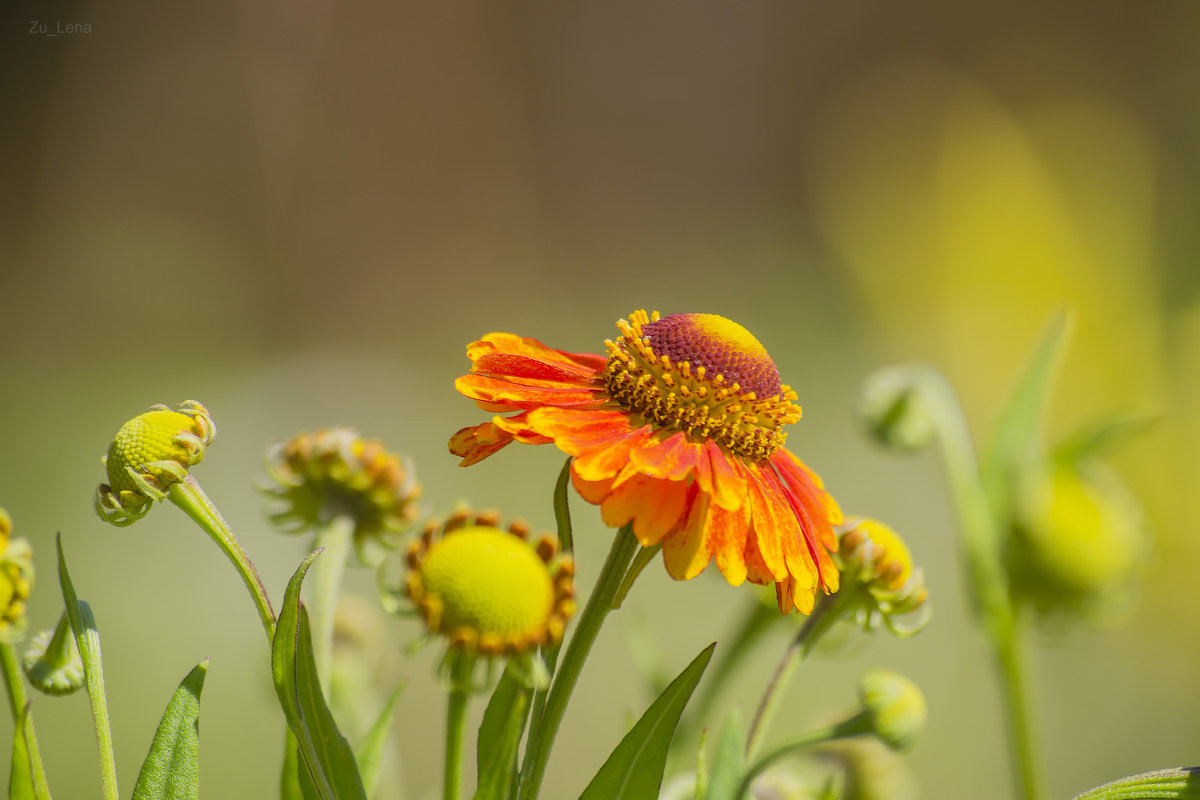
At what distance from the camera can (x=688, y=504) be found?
0.34 metres

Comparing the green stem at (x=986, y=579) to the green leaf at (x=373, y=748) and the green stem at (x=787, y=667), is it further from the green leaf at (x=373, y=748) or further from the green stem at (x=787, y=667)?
the green leaf at (x=373, y=748)

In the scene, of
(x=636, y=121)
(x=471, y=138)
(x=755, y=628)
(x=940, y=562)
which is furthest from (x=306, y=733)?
(x=636, y=121)

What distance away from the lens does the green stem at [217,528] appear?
34cm

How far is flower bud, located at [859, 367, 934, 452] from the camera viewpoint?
0.65 metres

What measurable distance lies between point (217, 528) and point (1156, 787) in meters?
0.35

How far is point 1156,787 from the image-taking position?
1.14 ft

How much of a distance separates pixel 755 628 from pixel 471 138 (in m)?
2.56

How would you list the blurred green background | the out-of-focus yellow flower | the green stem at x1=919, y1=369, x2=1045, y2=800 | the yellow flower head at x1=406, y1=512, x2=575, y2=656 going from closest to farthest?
1. the yellow flower head at x1=406, y1=512, x2=575, y2=656
2. the green stem at x1=919, y1=369, x2=1045, y2=800
3. the out-of-focus yellow flower
4. the blurred green background

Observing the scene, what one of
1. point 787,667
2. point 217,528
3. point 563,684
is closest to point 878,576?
point 787,667

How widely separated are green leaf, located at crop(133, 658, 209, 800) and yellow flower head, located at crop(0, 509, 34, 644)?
7 centimetres

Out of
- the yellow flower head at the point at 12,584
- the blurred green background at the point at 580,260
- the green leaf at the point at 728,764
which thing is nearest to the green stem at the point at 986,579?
the green leaf at the point at 728,764

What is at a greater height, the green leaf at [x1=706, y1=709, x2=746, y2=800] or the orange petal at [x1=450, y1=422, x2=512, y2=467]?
the orange petal at [x1=450, y1=422, x2=512, y2=467]

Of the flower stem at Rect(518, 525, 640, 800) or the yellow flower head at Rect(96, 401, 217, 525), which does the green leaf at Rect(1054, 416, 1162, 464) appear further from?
the yellow flower head at Rect(96, 401, 217, 525)

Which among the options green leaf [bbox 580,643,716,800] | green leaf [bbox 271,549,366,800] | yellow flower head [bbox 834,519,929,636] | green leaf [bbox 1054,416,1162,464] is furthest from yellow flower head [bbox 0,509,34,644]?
green leaf [bbox 1054,416,1162,464]
